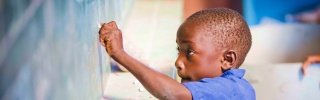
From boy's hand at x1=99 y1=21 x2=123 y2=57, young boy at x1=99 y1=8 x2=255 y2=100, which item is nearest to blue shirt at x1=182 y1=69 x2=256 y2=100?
young boy at x1=99 y1=8 x2=255 y2=100

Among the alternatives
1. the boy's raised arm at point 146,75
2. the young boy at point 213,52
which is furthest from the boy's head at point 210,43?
the boy's raised arm at point 146,75

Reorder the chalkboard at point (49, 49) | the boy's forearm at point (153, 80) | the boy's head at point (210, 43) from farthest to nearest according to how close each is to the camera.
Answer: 1. the boy's head at point (210, 43)
2. the boy's forearm at point (153, 80)
3. the chalkboard at point (49, 49)

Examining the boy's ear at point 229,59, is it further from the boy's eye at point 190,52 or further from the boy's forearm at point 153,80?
the boy's forearm at point 153,80

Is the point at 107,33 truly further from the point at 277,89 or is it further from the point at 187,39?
the point at 277,89

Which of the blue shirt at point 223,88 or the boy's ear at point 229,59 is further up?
the boy's ear at point 229,59

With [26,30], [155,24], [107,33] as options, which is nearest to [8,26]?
[26,30]

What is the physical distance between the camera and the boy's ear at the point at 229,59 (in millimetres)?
917

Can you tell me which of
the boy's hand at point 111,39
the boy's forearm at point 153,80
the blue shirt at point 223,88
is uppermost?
the boy's hand at point 111,39

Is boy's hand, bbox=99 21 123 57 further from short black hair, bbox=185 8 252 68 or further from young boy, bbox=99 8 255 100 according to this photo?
short black hair, bbox=185 8 252 68

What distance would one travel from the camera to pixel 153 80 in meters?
0.75

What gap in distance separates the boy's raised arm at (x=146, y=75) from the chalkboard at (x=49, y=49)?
8cm

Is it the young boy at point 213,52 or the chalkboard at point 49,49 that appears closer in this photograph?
the chalkboard at point 49,49

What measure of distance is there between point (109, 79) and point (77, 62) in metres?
Answer: 0.49

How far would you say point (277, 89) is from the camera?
238cm
